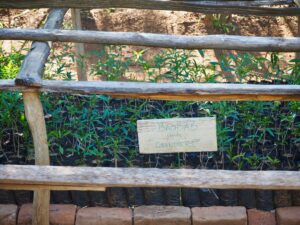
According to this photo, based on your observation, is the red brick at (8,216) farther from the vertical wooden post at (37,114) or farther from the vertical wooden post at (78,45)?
the vertical wooden post at (78,45)

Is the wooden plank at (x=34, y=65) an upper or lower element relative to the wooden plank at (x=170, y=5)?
lower

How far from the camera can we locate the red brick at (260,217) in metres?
3.32

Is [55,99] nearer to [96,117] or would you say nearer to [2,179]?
[96,117]

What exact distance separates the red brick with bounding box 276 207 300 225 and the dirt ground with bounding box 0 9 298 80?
8.57 feet

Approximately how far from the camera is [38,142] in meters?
3.03

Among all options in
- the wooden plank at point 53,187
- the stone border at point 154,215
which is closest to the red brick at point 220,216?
the stone border at point 154,215

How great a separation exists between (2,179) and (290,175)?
151 centimetres

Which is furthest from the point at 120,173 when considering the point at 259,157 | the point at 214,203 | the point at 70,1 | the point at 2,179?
the point at 70,1

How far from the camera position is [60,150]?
3.42 meters

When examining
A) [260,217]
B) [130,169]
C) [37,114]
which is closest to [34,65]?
[37,114]

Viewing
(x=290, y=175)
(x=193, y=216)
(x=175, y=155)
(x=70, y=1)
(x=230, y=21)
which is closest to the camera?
(x=290, y=175)

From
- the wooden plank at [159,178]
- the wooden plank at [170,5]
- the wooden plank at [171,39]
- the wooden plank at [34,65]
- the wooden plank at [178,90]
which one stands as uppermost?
the wooden plank at [170,5]

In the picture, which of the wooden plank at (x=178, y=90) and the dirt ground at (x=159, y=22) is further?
the dirt ground at (x=159, y=22)

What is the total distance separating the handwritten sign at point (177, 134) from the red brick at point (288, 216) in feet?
2.44
